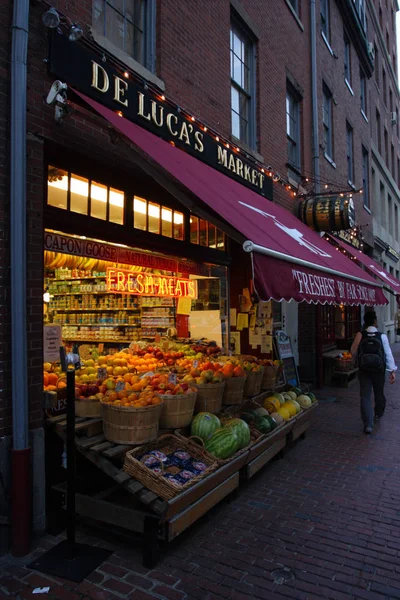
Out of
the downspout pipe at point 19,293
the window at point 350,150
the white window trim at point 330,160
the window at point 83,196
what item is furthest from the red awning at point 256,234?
the window at point 350,150

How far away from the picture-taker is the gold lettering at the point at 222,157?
23.6 ft

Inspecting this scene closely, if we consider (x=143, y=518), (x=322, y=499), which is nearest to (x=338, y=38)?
(x=322, y=499)

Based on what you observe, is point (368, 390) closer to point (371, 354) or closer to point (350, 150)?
point (371, 354)

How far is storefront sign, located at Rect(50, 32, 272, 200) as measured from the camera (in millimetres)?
4492

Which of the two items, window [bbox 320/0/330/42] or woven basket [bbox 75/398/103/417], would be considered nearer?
woven basket [bbox 75/398/103/417]

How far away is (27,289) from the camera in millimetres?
4055

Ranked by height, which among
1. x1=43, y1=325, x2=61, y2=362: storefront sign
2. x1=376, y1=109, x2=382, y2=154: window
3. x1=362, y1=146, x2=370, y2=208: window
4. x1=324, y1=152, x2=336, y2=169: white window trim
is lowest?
x1=43, y1=325, x2=61, y2=362: storefront sign

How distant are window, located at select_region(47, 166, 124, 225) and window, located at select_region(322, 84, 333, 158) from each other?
411 inches

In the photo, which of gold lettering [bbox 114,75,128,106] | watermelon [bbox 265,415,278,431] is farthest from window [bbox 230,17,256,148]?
watermelon [bbox 265,415,278,431]

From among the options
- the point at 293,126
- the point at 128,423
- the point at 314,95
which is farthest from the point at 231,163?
the point at 314,95

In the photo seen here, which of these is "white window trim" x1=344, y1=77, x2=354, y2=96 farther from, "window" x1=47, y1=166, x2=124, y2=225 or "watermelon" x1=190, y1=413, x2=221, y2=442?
"watermelon" x1=190, y1=413, x2=221, y2=442

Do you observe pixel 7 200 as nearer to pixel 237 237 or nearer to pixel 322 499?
pixel 237 237

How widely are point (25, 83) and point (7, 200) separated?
1.07 meters

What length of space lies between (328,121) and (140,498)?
13.8 meters
